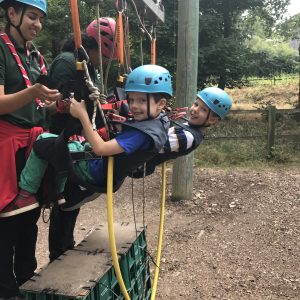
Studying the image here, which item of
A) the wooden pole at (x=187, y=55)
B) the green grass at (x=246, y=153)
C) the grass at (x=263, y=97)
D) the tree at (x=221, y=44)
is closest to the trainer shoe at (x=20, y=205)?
the wooden pole at (x=187, y=55)

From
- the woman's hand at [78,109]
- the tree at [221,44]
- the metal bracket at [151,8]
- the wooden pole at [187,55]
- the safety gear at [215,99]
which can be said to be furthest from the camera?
the tree at [221,44]

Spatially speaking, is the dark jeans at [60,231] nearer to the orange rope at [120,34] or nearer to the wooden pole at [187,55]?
the orange rope at [120,34]

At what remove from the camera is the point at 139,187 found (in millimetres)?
6848

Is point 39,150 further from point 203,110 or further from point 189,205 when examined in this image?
point 189,205

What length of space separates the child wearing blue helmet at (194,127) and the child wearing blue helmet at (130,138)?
0.29 m

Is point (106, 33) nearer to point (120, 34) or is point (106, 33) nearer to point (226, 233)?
point (120, 34)

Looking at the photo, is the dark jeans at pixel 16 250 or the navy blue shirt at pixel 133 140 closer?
the navy blue shirt at pixel 133 140

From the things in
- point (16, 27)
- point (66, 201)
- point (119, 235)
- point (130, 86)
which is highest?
point (16, 27)

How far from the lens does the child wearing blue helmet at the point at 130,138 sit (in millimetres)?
1959

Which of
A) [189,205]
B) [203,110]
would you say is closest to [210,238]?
[189,205]

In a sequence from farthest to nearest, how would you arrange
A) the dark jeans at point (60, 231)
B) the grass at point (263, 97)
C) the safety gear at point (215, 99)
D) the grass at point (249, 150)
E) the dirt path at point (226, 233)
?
the grass at point (263, 97) → the grass at point (249, 150) → the dirt path at point (226, 233) → the dark jeans at point (60, 231) → the safety gear at point (215, 99)

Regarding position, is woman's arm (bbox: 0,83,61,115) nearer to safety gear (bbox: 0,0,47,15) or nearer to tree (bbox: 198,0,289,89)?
safety gear (bbox: 0,0,47,15)

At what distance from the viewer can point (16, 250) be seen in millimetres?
2658

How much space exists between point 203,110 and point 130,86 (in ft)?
2.45
